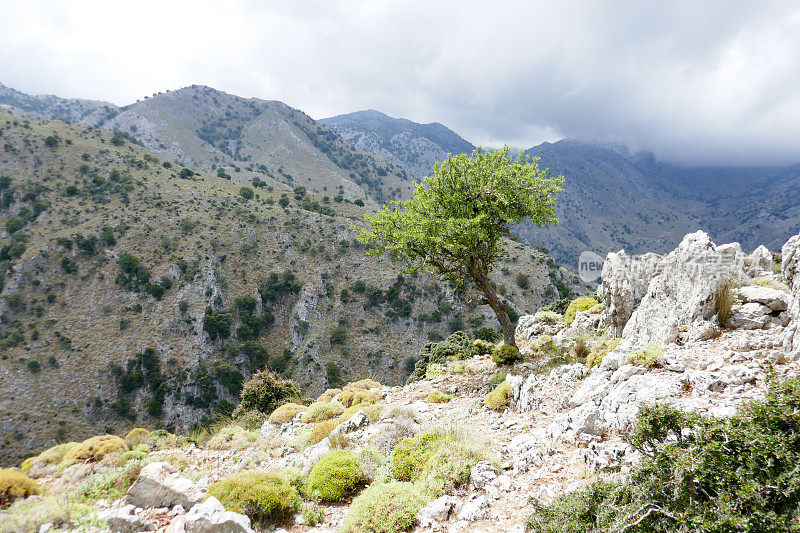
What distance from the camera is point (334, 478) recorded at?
8.77 m

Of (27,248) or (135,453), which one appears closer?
(135,453)

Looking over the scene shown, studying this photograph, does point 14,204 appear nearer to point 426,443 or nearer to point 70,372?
point 70,372

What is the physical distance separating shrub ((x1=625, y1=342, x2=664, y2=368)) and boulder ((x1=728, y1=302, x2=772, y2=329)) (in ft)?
8.46

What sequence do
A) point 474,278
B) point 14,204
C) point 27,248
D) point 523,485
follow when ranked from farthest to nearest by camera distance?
point 14,204 < point 27,248 < point 474,278 < point 523,485

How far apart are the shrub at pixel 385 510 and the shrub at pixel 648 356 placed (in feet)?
23.9

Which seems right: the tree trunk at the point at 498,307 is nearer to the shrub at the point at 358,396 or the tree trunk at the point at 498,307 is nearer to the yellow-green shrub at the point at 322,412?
the shrub at the point at 358,396

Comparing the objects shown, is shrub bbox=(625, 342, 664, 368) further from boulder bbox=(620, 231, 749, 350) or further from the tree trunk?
the tree trunk

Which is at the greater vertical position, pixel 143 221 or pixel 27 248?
pixel 143 221

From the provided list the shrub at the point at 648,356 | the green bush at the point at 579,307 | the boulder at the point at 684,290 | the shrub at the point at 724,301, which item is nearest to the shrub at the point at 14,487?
the shrub at the point at 648,356

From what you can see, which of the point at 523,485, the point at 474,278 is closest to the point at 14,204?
the point at 474,278

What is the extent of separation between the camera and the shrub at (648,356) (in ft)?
30.7

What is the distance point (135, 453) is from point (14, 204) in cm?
10655

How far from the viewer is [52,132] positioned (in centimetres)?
9250

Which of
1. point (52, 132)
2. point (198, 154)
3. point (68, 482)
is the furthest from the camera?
point (198, 154)
